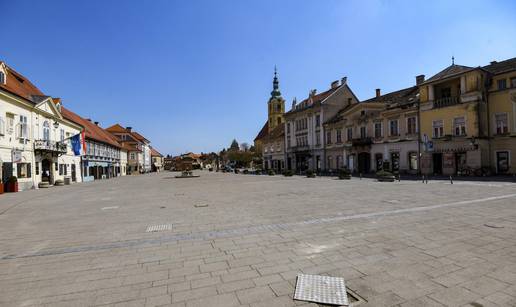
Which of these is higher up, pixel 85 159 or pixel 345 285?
pixel 85 159

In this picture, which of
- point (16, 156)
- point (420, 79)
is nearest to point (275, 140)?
point (420, 79)

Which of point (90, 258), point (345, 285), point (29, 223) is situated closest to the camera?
point (345, 285)

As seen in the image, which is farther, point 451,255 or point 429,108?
point 429,108

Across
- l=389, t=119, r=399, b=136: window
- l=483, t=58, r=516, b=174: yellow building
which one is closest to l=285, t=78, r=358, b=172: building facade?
l=389, t=119, r=399, b=136: window

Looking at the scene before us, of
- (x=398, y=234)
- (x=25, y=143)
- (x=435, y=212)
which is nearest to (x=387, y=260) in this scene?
(x=398, y=234)

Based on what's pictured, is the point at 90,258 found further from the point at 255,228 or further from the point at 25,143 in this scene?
the point at 25,143

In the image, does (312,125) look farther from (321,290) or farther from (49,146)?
(321,290)

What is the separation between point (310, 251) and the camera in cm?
531

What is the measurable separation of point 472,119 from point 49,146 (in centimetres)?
4240

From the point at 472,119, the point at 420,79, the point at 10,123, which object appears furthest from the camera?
the point at 420,79

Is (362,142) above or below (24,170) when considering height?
above

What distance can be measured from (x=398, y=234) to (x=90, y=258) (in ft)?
22.1

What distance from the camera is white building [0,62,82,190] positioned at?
70.4 feet

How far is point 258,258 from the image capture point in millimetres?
4992
